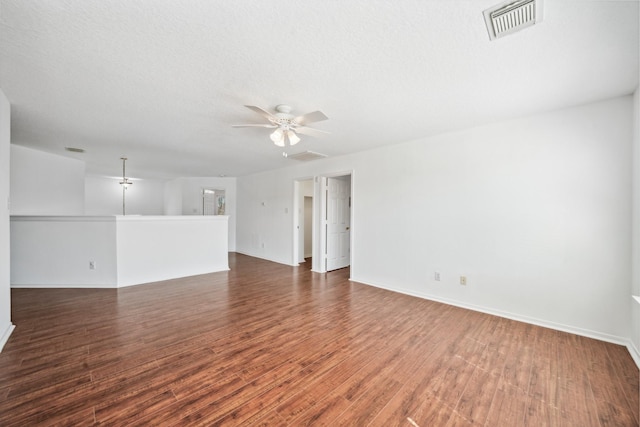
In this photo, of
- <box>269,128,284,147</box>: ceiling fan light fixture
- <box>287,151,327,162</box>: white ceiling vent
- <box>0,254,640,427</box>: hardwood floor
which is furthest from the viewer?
<box>287,151,327,162</box>: white ceiling vent

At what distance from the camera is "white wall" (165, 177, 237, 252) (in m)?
8.26

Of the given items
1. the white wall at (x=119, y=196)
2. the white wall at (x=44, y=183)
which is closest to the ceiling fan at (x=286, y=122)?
the white wall at (x=44, y=183)

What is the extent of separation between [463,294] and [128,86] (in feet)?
15.1

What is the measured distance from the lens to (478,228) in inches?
133

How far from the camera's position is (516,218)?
3.07 metres

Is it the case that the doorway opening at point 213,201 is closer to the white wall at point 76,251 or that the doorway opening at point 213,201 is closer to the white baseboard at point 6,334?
the white wall at point 76,251

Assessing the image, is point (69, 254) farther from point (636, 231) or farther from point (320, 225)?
point (636, 231)

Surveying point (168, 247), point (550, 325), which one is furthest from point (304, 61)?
point (168, 247)

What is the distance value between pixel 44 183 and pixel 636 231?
889 cm

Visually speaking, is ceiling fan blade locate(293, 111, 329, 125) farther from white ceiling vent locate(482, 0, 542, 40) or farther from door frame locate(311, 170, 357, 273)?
door frame locate(311, 170, 357, 273)

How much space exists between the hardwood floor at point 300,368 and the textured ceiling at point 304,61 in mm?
2442

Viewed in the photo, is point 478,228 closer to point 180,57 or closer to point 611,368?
point 611,368

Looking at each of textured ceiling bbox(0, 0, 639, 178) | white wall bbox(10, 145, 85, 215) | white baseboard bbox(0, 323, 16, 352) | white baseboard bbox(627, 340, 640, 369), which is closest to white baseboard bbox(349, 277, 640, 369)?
white baseboard bbox(627, 340, 640, 369)

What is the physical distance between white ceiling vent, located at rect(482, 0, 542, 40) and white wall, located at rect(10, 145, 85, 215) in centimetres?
711
